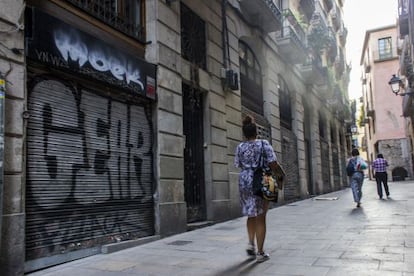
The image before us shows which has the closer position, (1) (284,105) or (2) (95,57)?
(2) (95,57)

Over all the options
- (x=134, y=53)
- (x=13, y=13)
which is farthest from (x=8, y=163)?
(x=134, y=53)

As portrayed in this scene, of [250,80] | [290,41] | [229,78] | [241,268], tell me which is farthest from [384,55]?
[241,268]

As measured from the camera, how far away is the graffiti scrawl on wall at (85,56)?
5508 millimetres

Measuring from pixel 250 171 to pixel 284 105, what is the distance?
1205cm

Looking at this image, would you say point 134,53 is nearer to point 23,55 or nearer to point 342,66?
point 23,55

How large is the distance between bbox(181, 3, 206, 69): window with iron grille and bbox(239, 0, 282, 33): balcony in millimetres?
2759

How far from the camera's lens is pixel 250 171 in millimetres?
5625

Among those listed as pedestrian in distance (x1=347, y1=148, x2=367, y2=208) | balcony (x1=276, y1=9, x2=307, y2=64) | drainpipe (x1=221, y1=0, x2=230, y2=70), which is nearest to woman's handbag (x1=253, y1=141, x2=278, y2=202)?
drainpipe (x1=221, y1=0, x2=230, y2=70)

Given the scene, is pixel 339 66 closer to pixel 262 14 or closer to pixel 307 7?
pixel 307 7

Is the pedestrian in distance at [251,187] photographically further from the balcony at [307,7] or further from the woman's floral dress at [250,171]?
the balcony at [307,7]

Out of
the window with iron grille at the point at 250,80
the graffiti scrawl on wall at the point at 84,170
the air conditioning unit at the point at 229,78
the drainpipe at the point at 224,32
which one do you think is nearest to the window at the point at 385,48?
the window with iron grille at the point at 250,80

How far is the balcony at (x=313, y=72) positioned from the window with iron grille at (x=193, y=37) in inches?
390

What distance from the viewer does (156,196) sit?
7.82 m

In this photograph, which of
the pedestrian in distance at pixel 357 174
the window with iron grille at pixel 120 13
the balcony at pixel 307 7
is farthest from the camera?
the balcony at pixel 307 7
